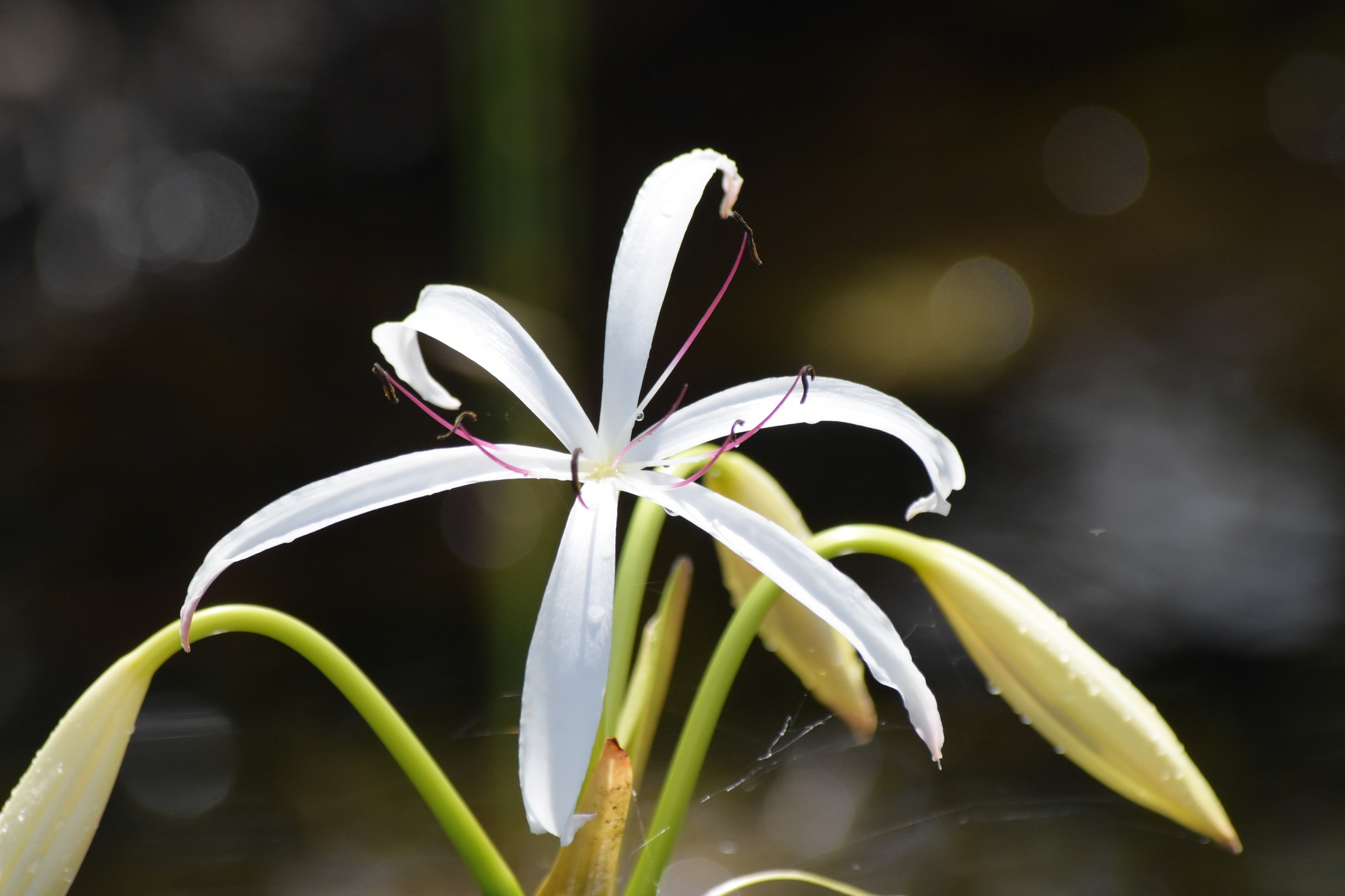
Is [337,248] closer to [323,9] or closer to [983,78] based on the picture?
[323,9]

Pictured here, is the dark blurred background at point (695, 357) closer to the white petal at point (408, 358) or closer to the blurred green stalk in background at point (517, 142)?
the blurred green stalk in background at point (517, 142)

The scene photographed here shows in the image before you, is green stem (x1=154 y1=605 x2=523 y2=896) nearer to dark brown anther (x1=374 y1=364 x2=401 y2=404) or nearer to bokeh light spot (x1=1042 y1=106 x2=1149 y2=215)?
dark brown anther (x1=374 y1=364 x2=401 y2=404)

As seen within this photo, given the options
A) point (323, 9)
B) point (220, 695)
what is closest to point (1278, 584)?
point (220, 695)

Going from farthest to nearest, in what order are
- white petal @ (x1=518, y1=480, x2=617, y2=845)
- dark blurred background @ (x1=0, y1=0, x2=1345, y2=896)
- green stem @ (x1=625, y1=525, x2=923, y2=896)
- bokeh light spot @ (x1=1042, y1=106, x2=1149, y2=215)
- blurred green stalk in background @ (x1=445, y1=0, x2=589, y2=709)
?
bokeh light spot @ (x1=1042, y1=106, x2=1149, y2=215), blurred green stalk in background @ (x1=445, y1=0, x2=589, y2=709), dark blurred background @ (x1=0, y1=0, x2=1345, y2=896), green stem @ (x1=625, y1=525, x2=923, y2=896), white petal @ (x1=518, y1=480, x2=617, y2=845)

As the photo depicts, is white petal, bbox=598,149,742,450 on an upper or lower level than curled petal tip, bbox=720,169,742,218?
lower

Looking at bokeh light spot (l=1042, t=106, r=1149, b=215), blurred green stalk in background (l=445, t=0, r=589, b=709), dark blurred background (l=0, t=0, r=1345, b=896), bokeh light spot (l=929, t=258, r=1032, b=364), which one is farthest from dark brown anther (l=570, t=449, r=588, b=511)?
bokeh light spot (l=1042, t=106, r=1149, b=215)

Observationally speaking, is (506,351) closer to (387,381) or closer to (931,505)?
(387,381)

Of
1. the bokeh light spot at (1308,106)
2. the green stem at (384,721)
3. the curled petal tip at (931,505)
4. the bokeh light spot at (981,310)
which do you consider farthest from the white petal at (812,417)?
the bokeh light spot at (1308,106)

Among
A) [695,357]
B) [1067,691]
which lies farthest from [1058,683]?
[695,357]
